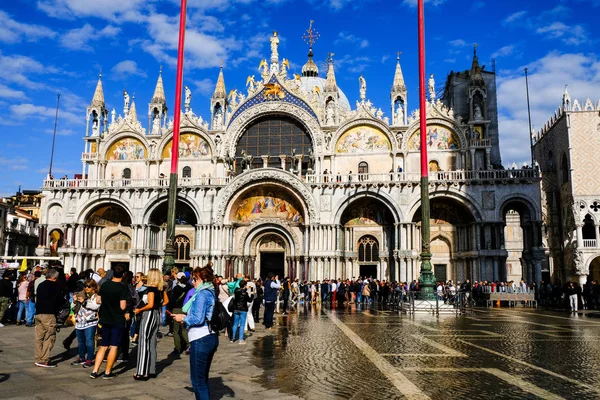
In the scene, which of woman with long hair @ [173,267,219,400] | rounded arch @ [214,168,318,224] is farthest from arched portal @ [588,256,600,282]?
woman with long hair @ [173,267,219,400]

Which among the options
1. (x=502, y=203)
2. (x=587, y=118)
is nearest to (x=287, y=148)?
(x=502, y=203)

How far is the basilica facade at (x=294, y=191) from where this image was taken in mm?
33594

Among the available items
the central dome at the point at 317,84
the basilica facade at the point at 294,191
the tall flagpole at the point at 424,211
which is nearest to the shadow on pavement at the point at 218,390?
the tall flagpole at the point at 424,211

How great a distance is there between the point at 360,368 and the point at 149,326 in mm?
3957

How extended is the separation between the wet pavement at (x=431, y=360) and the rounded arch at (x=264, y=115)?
71.5ft

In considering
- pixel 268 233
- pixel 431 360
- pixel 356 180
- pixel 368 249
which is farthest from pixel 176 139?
pixel 368 249

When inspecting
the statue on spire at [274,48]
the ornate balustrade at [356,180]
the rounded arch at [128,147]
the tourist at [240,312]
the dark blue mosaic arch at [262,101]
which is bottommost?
the tourist at [240,312]

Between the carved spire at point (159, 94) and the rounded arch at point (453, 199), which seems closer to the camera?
the rounded arch at point (453, 199)

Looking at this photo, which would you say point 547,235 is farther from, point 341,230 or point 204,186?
point 204,186

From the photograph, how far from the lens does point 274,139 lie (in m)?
38.4

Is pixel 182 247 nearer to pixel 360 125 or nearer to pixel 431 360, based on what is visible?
pixel 360 125

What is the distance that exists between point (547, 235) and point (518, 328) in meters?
32.2

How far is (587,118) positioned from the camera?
39.2 metres

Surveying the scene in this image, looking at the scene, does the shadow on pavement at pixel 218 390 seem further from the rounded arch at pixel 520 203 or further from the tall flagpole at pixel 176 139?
the rounded arch at pixel 520 203
